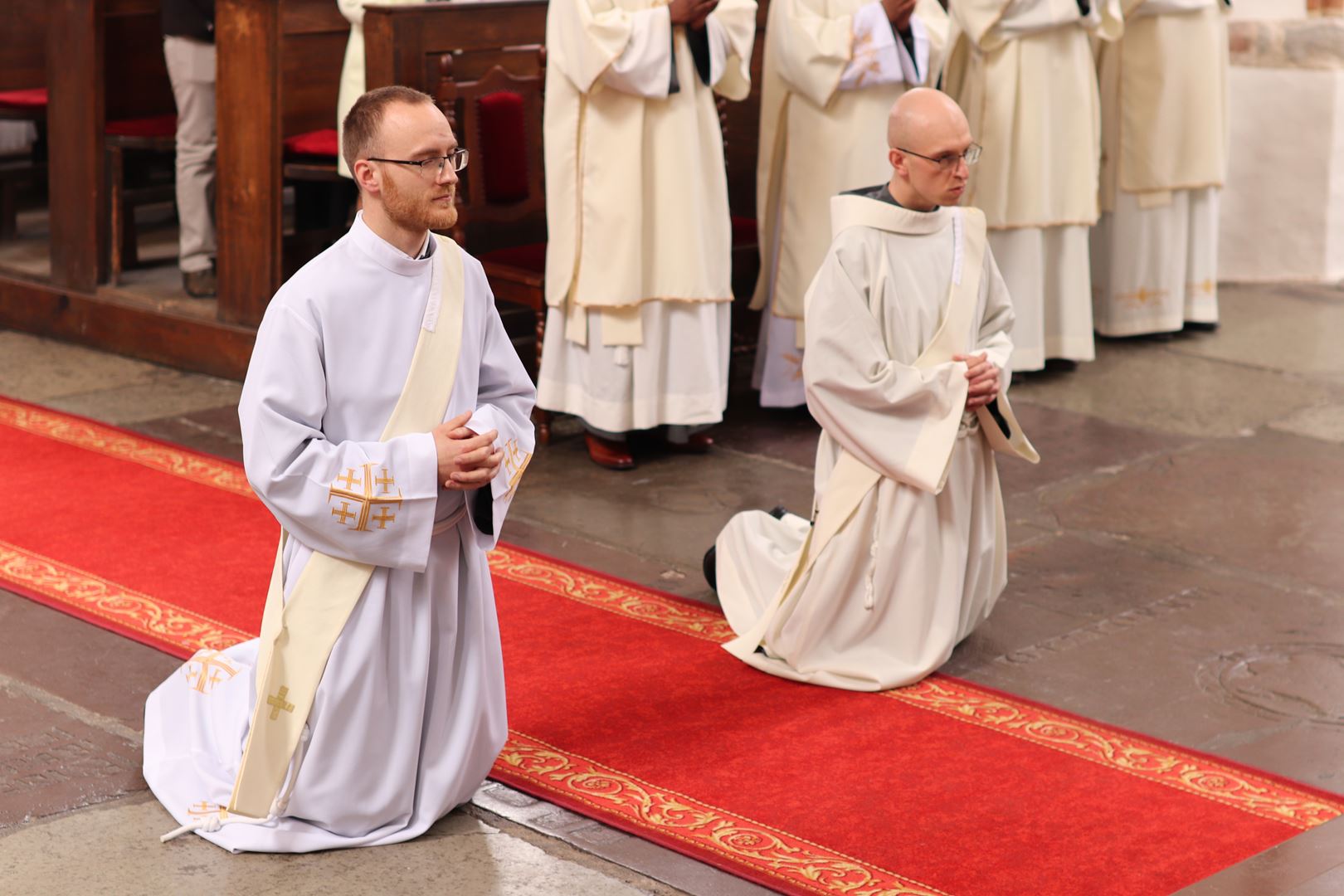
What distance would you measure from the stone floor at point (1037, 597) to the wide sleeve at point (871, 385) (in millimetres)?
605

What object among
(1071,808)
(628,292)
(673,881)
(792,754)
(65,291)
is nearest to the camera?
(673,881)

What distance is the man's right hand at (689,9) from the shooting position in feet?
19.8

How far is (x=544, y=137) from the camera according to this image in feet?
21.0

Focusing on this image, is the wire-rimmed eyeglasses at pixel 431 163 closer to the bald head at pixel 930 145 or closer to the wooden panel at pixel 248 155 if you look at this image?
the bald head at pixel 930 145

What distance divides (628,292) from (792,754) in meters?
2.55

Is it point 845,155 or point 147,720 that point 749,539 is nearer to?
point 147,720

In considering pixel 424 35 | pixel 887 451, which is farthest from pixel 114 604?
pixel 424 35

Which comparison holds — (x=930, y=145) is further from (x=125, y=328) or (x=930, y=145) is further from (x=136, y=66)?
(x=136, y=66)

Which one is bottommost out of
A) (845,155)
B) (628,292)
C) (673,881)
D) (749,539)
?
(673,881)

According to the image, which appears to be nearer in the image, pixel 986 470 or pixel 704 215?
pixel 986 470

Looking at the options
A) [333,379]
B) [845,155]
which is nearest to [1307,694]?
[333,379]

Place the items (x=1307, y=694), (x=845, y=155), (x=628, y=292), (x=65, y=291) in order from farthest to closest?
1. (x=65, y=291)
2. (x=845, y=155)
3. (x=628, y=292)
4. (x=1307, y=694)

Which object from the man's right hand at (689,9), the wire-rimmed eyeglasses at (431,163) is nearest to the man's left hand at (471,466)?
the wire-rimmed eyeglasses at (431,163)

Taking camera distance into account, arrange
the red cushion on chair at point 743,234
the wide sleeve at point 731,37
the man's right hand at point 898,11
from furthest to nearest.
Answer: the red cushion on chair at point 743,234 < the man's right hand at point 898,11 < the wide sleeve at point 731,37
